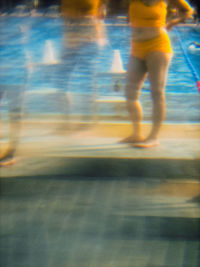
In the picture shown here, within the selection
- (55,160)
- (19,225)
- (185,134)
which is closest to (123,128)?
(185,134)

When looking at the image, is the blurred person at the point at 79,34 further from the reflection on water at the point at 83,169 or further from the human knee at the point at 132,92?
the human knee at the point at 132,92

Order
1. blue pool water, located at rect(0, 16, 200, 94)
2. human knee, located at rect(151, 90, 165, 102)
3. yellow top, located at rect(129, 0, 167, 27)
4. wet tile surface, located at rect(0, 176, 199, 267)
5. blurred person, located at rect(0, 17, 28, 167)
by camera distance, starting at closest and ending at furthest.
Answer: wet tile surface, located at rect(0, 176, 199, 267) < yellow top, located at rect(129, 0, 167, 27) < blurred person, located at rect(0, 17, 28, 167) < human knee, located at rect(151, 90, 165, 102) < blue pool water, located at rect(0, 16, 200, 94)

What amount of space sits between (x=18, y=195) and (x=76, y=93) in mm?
1332

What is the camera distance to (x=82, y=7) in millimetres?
3012

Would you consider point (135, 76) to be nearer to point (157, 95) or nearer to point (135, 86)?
point (135, 86)

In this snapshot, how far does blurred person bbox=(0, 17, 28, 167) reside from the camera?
2.94 metres

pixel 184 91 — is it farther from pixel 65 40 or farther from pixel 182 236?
pixel 182 236

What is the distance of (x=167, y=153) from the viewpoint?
3.03 metres

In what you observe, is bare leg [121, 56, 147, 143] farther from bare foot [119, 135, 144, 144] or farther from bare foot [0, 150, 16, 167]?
bare foot [0, 150, 16, 167]

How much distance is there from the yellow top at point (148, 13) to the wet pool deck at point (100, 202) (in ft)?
2.49

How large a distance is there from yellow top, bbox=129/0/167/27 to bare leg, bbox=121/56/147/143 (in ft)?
0.82

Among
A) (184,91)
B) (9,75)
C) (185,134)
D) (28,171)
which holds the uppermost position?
(9,75)

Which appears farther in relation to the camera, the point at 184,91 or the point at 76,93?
the point at 184,91

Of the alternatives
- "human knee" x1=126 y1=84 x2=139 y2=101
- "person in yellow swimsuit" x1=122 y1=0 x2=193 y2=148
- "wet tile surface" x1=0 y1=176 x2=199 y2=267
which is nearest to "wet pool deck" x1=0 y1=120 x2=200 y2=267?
"wet tile surface" x1=0 y1=176 x2=199 y2=267
